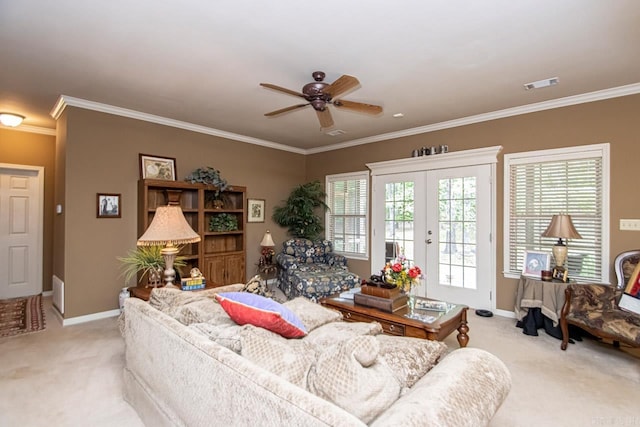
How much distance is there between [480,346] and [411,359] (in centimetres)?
210

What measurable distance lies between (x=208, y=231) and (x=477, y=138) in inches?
164

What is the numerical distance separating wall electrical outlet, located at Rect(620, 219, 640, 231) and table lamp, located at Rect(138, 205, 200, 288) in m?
4.38

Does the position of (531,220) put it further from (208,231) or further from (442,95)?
(208,231)

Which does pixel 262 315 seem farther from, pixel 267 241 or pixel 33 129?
pixel 33 129

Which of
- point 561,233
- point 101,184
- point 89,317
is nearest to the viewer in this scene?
point 561,233

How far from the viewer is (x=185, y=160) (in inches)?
187

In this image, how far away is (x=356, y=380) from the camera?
41.1 inches

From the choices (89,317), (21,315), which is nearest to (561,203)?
(89,317)

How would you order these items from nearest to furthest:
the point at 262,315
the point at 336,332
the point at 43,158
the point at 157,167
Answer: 1. the point at 262,315
2. the point at 336,332
3. the point at 157,167
4. the point at 43,158

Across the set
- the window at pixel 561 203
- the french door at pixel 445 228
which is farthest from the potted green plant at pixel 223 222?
the window at pixel 561 203

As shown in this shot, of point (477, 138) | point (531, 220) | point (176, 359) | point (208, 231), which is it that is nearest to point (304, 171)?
point (208, 231)

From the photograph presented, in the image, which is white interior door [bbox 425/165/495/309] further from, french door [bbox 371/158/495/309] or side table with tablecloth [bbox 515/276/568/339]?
side table with tablecloth [bbox 515/276/568/339]

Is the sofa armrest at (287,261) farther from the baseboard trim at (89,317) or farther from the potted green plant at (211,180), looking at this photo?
the baseboard trim at (89,317)

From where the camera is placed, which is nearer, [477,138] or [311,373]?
[311,373]
